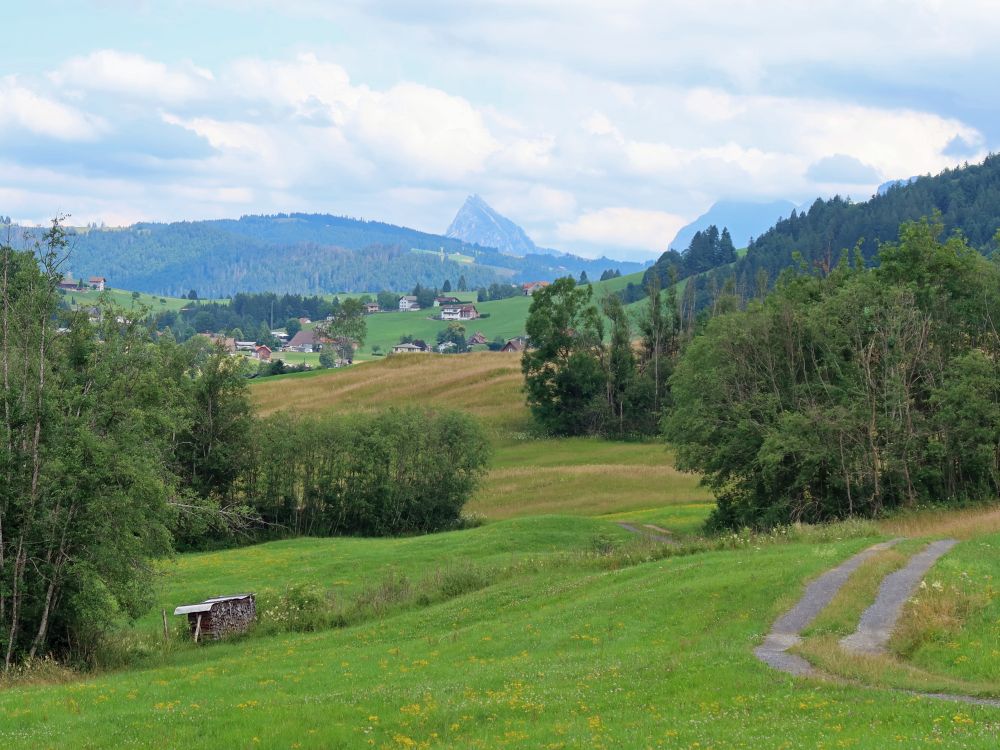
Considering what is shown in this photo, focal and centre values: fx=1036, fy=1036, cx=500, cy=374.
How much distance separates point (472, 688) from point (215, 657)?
48.2 feet

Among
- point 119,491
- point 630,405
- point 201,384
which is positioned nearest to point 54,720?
point 119,491

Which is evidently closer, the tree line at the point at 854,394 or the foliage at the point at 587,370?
the tree line at the point at 854,394

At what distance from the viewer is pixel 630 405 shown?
108 m

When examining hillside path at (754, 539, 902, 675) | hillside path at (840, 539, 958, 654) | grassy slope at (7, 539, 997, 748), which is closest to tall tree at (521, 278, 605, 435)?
grassy slope at (7, 539, 997, 748)

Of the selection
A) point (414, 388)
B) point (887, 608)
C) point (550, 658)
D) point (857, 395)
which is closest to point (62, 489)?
point (550, 658)

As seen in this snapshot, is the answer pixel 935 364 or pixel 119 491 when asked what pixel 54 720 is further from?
pixel 935 364

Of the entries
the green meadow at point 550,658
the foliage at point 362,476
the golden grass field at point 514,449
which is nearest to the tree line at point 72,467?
the green meadow at point 550,658

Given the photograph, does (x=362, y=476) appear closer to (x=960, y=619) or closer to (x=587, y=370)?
(x=587, y=370)

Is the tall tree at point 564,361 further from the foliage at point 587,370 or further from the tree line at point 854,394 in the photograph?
the tree line at point 854,394

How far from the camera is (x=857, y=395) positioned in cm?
5281

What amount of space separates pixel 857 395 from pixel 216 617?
33161 millimetres

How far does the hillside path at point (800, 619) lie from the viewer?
2158cm

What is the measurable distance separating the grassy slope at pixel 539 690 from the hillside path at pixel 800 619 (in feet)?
1.40

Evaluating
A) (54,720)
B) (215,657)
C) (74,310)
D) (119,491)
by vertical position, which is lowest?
(215,657)
